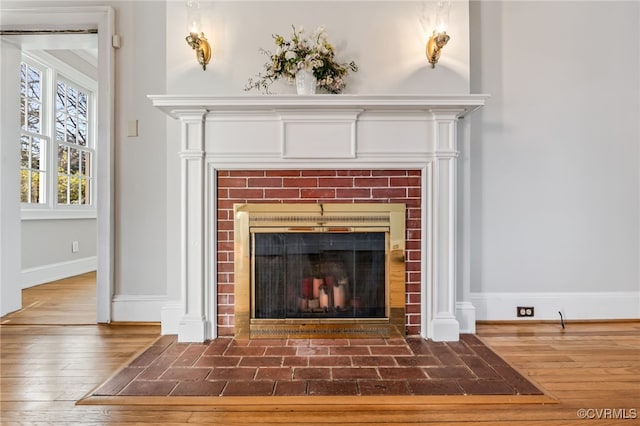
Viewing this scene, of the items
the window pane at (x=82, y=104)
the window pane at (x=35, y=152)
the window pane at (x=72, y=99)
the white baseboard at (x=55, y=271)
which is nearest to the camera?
the white baseboard at (x=55, y=271)

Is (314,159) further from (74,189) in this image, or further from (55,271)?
(74,189)

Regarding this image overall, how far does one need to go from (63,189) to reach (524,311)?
501 centimetres

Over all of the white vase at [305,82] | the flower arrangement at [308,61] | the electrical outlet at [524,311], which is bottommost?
the electrical outlet at [524,311]

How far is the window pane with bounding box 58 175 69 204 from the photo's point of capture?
4.32 meters

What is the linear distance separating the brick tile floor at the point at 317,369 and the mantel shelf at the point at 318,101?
1404 mm

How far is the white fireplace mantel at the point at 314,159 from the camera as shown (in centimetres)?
219

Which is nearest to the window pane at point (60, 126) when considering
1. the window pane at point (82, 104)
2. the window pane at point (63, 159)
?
the window pane at point (63, 159)

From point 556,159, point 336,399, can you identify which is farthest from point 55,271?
point 556,159

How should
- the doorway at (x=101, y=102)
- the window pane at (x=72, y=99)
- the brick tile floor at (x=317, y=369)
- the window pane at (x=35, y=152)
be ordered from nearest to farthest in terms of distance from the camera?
the brick tile floor at (x=317, y=369)
the doorway at (x=101, y=102)
the window pane at (x=35, y=152)
the window pane at (x=72, y=99)

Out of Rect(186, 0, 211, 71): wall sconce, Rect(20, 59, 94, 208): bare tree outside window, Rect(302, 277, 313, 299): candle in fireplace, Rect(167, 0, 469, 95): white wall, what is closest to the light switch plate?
Rect(167, 0, 469, 95): white wall

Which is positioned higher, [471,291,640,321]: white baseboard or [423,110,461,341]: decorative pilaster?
[423,110,461,341]: decorative pilaster

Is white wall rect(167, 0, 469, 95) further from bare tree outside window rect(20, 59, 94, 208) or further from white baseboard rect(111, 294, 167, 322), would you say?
bare tree outside window rect(20, 59, 94, 208)

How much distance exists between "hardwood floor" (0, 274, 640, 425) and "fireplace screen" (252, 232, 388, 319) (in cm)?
76

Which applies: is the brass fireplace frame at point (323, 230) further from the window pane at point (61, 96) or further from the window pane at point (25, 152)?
the window pane at point (61, 96)
